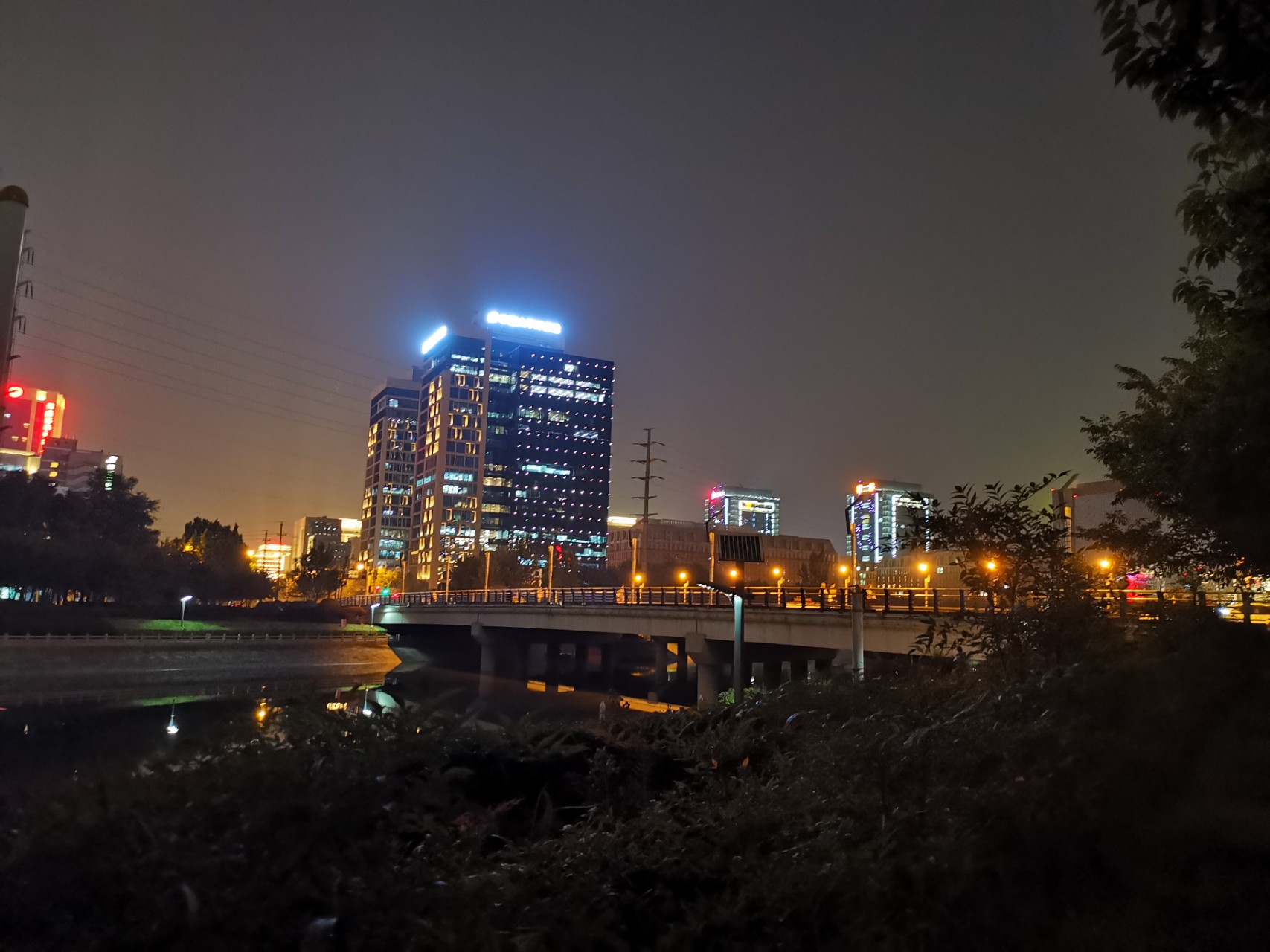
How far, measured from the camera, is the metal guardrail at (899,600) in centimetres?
1338

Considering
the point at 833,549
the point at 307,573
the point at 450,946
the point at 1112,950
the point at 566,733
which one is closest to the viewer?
the point at 450,946

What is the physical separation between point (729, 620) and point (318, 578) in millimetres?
102930

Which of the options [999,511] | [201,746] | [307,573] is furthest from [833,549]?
[201,746]

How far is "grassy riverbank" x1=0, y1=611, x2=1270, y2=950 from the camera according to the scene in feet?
14.8

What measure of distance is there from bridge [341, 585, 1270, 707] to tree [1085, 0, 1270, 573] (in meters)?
1.89

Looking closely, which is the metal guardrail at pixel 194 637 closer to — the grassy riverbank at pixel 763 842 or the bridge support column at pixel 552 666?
the bridge support column at pixel 552 666

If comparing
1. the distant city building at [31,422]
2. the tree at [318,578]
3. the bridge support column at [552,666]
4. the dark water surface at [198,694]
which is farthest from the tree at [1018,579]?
the distant city building at [31,422]

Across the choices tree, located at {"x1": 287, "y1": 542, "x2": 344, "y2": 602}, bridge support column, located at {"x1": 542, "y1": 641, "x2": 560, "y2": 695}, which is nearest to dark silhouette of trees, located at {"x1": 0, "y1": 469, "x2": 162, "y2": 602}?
bridge support column, located at {"x1": 542, "y1": 641, "x2": 560, "y2": 695}

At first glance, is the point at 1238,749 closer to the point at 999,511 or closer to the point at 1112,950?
the point at 1112,950

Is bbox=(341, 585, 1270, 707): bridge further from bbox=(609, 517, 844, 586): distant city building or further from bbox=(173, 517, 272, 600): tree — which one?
bbox=(609, 517, 844, 586): distant city building

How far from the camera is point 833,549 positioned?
155 m

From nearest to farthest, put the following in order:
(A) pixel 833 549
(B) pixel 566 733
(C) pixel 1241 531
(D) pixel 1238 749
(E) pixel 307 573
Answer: (D) pixel 1238 749
(C) pixel 1241 531
(B) pixel 566 733
(E) pixel 307 573
(A) pixel 833 549

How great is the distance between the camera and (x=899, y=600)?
3488 centimetres

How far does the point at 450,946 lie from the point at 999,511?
Answer: 11702 millimetres
